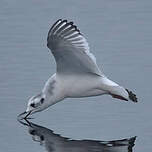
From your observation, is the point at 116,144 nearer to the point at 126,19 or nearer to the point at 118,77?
the point at 118,77

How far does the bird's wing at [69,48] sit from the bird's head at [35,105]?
1.52 feet

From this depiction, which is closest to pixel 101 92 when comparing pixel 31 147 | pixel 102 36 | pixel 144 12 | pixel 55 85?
pixel 55 85

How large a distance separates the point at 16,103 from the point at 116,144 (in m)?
1.72

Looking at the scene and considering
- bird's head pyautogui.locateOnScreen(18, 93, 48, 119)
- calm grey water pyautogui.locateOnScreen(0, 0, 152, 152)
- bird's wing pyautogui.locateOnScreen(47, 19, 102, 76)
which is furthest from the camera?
bird's head pyautogui.locateOnScreen(18, 93, 48, 119)

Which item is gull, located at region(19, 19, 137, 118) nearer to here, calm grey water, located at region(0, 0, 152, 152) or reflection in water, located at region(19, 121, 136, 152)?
calm grey water, located at region(0, 0, 152, 152)

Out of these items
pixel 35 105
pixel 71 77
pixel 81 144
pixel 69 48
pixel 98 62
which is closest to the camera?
pixel 81 144

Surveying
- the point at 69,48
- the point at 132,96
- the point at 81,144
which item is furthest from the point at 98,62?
the point at 81,144

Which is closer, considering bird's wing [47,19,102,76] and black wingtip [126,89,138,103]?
bird's wing [47,19,102,76]

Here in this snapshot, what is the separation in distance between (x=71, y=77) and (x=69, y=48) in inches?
27.1

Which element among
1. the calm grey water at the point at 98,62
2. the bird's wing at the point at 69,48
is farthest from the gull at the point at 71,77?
the calm grey water at the point at 98,62

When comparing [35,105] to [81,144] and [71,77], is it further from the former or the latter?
[81,144]

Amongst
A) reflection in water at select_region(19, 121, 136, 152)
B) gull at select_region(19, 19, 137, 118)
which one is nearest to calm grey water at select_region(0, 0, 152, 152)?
reflection in water at select_region(19, 121, 136, 152)

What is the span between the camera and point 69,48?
10.4 metres

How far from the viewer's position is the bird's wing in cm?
1022
